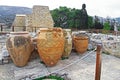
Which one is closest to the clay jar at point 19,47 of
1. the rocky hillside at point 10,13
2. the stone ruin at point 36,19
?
the stone ruin at point 36,19

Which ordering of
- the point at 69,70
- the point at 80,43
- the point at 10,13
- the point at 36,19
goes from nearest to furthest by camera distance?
the point at 69,70 → the point at 80,43 → the point at 36,19 → the point at 10,13

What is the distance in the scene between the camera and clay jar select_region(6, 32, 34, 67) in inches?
193

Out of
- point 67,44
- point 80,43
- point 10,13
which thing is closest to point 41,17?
point 80,43

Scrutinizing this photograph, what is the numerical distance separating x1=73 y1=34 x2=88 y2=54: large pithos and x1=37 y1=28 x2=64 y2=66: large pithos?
1.07 m

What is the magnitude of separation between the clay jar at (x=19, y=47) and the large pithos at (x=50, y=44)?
1.09 ft

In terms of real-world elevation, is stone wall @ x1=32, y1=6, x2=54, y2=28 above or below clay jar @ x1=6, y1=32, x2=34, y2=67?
above

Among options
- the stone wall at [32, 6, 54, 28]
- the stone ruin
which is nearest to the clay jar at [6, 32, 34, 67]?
the stone ruin

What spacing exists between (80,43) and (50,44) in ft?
4.40

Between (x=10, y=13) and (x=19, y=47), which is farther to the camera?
(x=10, y=13)

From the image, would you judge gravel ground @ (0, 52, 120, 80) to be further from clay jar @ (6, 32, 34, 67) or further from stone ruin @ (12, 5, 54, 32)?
stone ruin @ (12, 5, 54, 32)

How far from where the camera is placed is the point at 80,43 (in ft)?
19.2

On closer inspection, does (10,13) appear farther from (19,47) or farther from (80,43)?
(19,47)

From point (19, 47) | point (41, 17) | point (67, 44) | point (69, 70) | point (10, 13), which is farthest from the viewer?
point (10, 13)

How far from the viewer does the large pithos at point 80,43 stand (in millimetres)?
5859
